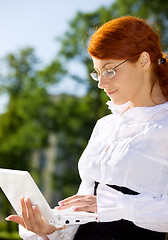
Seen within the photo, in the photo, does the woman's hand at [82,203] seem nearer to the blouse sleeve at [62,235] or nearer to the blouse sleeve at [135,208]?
the blouse sleeve at [135,208]

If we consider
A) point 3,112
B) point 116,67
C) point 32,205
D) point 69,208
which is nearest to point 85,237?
point 69,208

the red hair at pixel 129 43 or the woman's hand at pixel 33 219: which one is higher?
the red hair at pixel 129 43

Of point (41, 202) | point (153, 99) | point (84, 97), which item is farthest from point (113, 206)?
point (84, 97)

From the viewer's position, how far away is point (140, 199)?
61.9 inches

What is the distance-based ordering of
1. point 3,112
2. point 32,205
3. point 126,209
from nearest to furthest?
point 126,209
point 32,205
point 3,112

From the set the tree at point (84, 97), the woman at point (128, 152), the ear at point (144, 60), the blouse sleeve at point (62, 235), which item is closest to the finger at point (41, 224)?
the woman at point (128, 152)

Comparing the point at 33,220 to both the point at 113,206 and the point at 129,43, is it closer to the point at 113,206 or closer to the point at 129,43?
the point at 113,206

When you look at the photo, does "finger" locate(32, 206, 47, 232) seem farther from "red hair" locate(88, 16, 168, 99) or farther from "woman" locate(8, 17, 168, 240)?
"red hair" locate(88, 16, 168, 99)

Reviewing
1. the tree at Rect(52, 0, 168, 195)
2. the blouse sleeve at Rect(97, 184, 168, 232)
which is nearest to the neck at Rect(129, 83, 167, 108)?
the blouse sleeve at Rect(97, 184, 168, 232)

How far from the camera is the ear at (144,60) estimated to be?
1776mm

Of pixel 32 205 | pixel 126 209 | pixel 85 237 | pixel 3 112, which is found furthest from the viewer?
pixel 3 112

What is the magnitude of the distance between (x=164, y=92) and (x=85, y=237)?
80cm

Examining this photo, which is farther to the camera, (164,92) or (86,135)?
(86,135)

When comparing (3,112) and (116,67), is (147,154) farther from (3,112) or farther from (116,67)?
(3,112)
